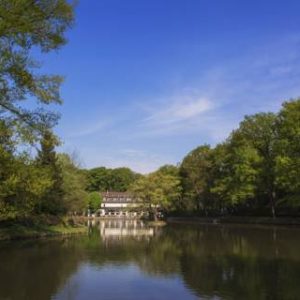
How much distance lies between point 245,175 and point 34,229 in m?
37.6

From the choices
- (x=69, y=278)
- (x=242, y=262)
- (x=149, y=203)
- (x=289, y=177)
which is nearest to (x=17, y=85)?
(x=69, y=278)

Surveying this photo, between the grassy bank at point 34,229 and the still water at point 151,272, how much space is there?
8892mm

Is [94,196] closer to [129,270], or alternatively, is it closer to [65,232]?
[65,232]

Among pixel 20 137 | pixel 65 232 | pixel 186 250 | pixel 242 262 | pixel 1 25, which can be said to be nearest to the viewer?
pixel 1 25

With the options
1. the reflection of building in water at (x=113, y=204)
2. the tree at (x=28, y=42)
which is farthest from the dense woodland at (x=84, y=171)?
the reflection of building in water at (x=113, y=204)

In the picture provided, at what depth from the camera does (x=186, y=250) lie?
1527 inches

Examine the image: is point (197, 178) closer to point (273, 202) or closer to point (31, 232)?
point (273, 202)

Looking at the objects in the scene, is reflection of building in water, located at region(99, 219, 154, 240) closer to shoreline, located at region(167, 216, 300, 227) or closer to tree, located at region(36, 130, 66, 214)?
tree, located at region(36, 130, 66, 214)

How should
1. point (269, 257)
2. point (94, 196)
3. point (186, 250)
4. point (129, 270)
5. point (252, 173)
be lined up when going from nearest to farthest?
1. point (129, 270)
2. point (269, 257)
3. point (186, 250)
4. point (252, 173)
5. point (94, 196)

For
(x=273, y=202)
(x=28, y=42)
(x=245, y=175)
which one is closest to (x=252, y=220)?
(x=273, y=202)

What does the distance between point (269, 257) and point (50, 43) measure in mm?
21885

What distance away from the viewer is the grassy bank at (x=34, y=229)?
50103 mm

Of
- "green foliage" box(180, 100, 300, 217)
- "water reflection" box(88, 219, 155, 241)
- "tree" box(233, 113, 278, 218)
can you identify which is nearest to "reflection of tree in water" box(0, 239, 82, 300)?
"water reflection" box(88, 219, 155, 241)

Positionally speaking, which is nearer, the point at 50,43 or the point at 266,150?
Result: the point at 50,43
